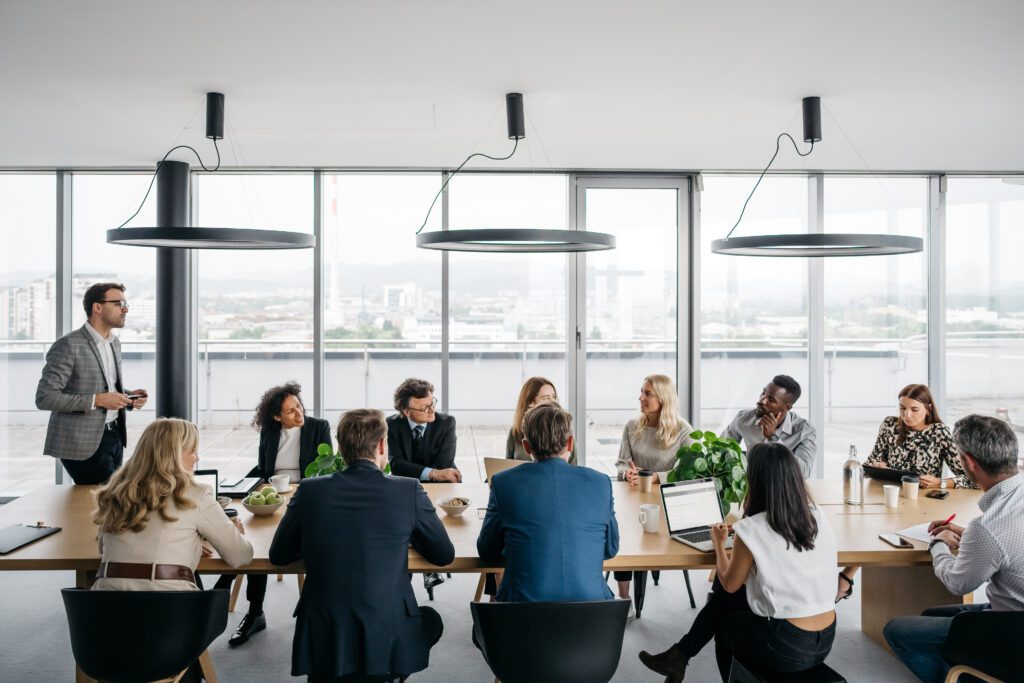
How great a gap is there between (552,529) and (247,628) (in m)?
1.95

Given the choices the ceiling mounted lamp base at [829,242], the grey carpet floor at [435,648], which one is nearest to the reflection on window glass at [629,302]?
the grey carpet floor at [435,648]

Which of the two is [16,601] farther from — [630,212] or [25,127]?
[630,212]

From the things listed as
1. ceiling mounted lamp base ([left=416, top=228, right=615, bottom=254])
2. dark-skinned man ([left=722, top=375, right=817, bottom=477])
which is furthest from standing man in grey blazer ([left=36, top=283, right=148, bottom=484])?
dark-skinned man ([left=722, top=375, right=817, bottom=477])

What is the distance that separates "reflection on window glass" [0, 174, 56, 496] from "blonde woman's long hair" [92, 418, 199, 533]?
4137 mm

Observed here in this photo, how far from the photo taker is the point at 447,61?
3402mm

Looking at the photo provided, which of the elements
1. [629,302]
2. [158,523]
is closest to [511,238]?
[158,523]

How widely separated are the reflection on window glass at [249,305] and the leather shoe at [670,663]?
3700 millimetres

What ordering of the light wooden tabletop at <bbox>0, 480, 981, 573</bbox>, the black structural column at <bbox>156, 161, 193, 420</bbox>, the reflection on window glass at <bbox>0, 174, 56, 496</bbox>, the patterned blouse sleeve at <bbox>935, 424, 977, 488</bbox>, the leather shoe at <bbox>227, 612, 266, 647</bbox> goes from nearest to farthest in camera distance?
the light wooden tabletop at <bbox>0, 480, 981, 573</bbox>
the leather shoe at <bbox>227, 612, 266, 647</bbox>
the patterned blouse sleeve at <bbox>935, 424, 977, 488</bbox>
the black structural column at <bbox>156, 161, 193, 420</bbox>
the reflection on window glass at <bbox>0, 174, 56, 496</bbox>

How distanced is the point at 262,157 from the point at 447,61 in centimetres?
249

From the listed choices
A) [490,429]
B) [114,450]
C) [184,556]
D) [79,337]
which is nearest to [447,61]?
[184,556]

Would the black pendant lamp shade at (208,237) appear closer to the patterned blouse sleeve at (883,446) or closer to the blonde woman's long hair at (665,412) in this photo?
the blonde woman's long hair at (665,412)

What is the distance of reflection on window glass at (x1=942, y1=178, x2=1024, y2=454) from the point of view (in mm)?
6078

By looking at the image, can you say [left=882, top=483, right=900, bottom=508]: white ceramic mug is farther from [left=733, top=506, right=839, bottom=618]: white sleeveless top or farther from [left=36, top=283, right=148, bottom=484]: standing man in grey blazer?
[left=36, top=283, right=148, bottom=484]: standing man in grey blazer

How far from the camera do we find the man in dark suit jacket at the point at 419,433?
13.8 ft
